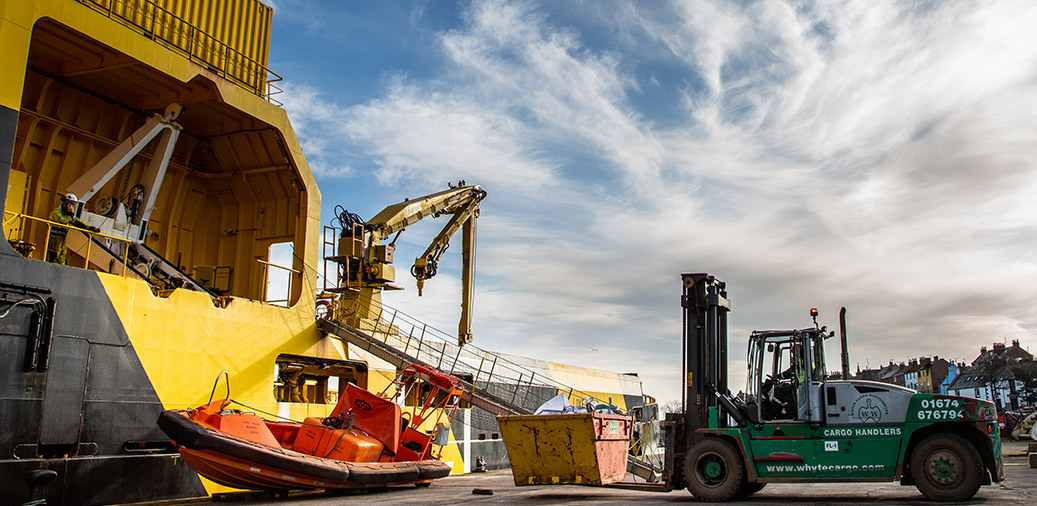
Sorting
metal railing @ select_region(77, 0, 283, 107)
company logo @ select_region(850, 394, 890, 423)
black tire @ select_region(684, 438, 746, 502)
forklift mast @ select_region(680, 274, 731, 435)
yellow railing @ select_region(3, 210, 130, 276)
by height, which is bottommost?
black tire @ select_region(684, 438, 746, 502)

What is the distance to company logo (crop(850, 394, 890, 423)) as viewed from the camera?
1060cm

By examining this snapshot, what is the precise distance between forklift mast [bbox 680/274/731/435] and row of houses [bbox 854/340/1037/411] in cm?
4068

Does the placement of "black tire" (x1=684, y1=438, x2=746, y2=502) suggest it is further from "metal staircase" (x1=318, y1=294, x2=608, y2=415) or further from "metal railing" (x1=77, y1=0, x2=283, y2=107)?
"metal railing" (x1=77, y1=0, x2=283, y2=107)

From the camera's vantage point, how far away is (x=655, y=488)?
1191 cm

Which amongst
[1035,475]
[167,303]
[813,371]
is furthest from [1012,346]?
[167,303]

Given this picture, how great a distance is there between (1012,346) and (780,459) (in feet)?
268

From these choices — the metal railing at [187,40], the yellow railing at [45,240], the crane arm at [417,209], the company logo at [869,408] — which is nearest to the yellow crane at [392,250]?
the crane arm at [417,209]

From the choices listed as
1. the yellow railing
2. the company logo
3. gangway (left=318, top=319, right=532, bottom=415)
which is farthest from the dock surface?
the yellow railing

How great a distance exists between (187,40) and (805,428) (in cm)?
1310

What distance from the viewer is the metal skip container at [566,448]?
1124cm

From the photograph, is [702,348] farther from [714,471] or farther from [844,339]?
[844,339]

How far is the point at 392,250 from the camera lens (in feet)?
63.2

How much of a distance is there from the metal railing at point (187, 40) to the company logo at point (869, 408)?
12019 millimetres

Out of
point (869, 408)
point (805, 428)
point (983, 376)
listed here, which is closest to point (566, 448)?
point (805, 428)
